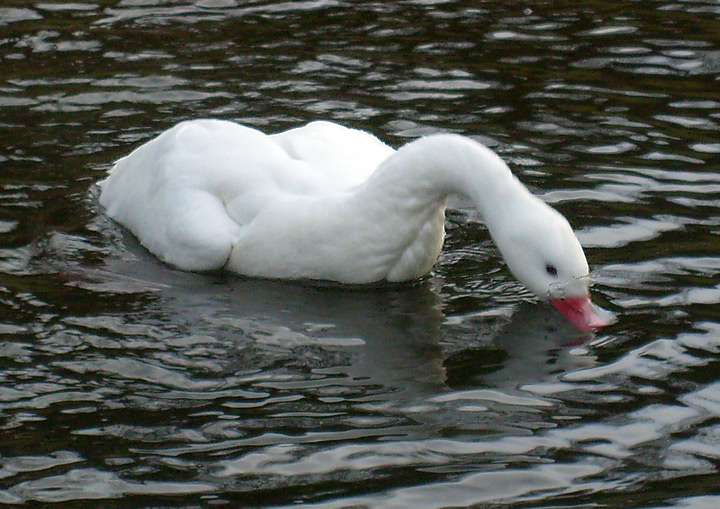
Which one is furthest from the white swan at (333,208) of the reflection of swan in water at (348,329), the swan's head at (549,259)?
the reflection of swan in water at (348,329)

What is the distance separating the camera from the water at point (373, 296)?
588 centimetres

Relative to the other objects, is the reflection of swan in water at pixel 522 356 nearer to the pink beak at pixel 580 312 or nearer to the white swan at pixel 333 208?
the pink beak at pixel 580 312

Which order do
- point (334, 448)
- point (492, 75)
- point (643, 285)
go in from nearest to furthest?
point (334, 448)
point (643, 285)
point (492, 75)

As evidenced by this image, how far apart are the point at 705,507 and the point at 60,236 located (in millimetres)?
4715

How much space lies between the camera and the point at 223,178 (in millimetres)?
8148

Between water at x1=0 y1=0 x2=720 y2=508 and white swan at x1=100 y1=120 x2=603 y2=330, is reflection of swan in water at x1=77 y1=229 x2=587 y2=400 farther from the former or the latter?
white swan at x1=100 y1=120 x2=603 y2=330

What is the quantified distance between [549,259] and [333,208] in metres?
1.34

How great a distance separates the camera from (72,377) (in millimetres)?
6715

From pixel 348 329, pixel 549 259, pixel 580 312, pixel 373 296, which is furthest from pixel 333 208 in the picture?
pixel 580 312

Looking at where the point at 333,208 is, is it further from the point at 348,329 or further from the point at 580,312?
the point at 580,312

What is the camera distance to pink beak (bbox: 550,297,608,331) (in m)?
7.19

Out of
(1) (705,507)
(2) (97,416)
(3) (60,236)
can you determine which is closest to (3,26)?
(3) (60,236)

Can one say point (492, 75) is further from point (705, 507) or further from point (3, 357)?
point (705, 507)

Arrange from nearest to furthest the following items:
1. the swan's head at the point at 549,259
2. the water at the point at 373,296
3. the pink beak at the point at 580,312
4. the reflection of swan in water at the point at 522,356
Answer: the water at the point at 373,296
the reflection of swan in water at the point at 522,356
the swan's head at the point at 549,259
the pink beak at the point at 580,312
